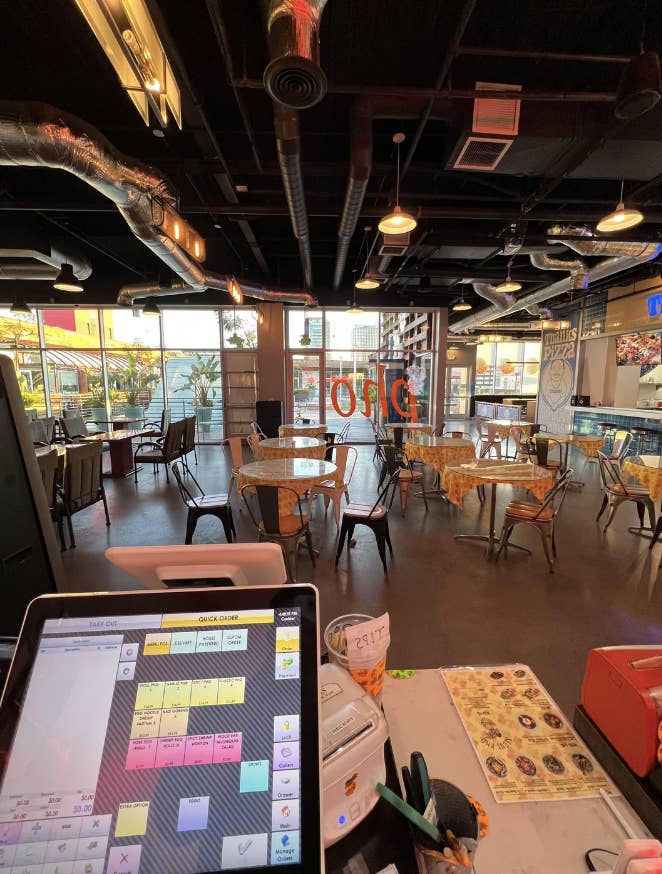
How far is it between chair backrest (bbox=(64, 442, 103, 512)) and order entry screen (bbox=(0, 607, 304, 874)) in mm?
3894

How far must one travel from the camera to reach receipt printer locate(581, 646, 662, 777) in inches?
27.7

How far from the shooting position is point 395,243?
5.23 m

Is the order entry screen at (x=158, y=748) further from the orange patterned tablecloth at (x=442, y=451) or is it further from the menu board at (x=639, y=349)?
the menu board at (x=639, y=349)

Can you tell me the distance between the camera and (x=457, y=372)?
674 inches

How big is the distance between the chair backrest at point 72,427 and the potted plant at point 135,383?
1.80 metres

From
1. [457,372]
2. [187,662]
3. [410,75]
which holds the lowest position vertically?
[187,662]

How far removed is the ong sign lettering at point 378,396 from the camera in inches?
416

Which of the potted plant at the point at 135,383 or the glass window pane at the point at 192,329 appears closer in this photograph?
the glass window pane at the point at 192,329

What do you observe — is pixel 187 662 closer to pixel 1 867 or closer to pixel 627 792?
pixel 1 867

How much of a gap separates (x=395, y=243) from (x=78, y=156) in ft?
11.9

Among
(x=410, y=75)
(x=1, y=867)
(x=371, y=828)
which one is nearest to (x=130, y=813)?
(x=1, y=867)

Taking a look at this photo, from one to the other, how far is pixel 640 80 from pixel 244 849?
3666mm

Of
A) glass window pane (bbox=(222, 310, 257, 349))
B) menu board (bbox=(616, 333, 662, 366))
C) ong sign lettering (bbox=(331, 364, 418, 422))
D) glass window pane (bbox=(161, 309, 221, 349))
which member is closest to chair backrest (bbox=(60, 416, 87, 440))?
glass window pane (bbox=(161, 309, 221, 349))

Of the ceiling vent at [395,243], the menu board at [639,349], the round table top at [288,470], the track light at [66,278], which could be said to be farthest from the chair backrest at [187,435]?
the menu board at [639,349]
